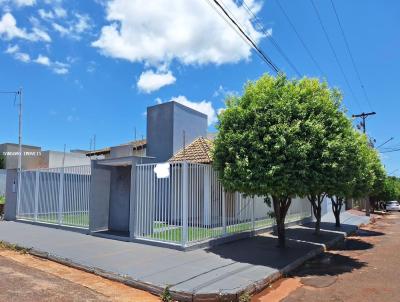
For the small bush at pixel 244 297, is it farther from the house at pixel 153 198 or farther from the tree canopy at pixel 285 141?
the house at pixel 153 198

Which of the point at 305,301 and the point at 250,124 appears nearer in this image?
the point at 305,301

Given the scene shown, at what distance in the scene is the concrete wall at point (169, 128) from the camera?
18.5 metres

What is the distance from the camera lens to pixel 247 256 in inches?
404

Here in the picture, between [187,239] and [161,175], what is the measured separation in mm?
2043

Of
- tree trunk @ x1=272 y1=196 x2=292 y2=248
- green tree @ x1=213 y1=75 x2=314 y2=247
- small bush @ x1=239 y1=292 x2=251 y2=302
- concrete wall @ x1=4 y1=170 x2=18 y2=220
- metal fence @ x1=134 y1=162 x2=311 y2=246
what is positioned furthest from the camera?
concrete wall @ x1=4 y1=170 x2=18 y2=220

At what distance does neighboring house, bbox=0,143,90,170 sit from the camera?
102ft

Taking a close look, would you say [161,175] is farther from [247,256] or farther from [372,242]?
[372,242]

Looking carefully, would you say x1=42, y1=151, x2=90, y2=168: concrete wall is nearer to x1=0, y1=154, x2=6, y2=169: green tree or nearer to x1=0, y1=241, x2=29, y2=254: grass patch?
x1=0, y1=154, x2=6, y2=169: green tree

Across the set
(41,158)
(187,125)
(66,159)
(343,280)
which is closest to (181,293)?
(343,280)

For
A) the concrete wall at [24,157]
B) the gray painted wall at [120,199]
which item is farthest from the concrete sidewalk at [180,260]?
the concrete wall at [24,157]

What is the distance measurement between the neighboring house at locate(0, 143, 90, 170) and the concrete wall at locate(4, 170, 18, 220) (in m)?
10.8

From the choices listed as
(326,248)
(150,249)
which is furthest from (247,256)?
(326,248)

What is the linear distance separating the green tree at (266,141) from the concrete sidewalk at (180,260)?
1914mm

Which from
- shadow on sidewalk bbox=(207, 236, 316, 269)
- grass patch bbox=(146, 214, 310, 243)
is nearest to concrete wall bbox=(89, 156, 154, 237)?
grass patch bbox=(146, 214, 310, 243)
